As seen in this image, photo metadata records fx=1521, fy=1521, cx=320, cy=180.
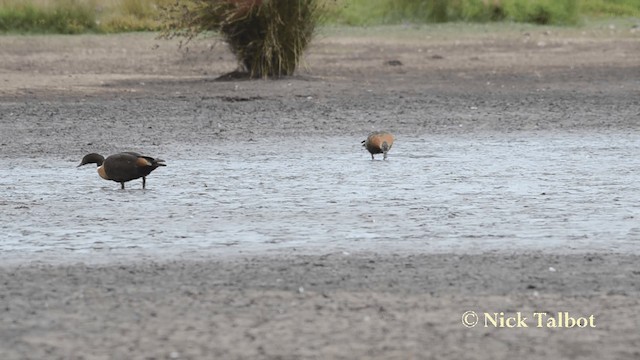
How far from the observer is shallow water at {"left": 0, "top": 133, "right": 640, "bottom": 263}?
7.60 metres

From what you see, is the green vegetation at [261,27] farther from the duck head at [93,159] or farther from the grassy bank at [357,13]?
the grassy bank at [357,13]

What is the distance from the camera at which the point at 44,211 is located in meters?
8.75

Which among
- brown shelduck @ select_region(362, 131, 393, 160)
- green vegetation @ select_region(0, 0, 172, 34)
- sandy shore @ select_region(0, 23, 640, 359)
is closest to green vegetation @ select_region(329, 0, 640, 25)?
green vegetation @ select_region(0, 0, 172, 34)

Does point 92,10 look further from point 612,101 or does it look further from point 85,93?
point 612,101

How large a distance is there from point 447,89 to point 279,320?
11371 millimetres

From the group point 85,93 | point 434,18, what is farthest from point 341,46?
point 85,93

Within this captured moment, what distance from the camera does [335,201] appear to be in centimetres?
909

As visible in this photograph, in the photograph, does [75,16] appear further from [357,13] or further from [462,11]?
[462,11]

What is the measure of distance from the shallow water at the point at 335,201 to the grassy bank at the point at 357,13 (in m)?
14.5

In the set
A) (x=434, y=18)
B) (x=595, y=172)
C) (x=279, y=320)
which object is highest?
(x=279, y=320)

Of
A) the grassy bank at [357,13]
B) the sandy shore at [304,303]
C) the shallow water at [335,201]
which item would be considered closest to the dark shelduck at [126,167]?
the shallow water at [335,201]

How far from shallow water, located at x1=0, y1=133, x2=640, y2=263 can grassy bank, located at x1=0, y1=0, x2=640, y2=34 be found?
47.6 ft

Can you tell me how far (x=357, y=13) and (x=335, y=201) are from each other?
19.0 m

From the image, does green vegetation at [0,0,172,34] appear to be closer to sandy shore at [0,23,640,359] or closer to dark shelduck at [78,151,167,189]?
sandy shore at [0,23,640,359]
